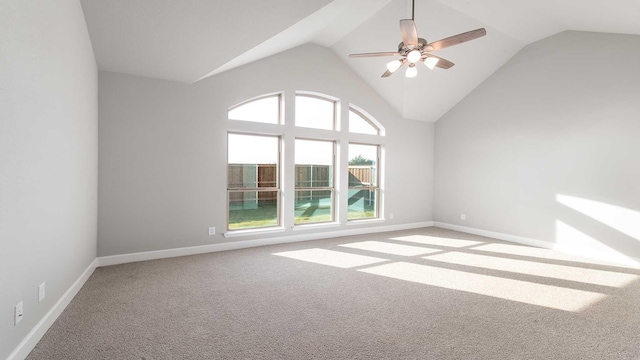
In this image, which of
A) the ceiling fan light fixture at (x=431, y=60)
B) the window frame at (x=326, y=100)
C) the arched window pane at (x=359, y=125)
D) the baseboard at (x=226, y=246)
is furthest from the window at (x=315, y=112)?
the ceiling fan light fixture at (x=431, y=60)

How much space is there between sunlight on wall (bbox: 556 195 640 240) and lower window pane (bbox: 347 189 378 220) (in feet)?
10.6

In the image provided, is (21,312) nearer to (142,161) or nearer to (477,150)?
(142,161)

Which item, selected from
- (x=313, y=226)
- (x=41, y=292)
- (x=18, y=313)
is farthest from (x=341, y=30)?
(x=18, y=313)

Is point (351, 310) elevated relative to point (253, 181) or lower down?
lower down

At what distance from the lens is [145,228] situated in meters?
3.96

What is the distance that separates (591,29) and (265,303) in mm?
5818

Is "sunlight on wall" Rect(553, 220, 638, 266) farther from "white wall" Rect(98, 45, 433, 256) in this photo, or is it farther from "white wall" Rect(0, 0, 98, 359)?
"white wall" Rect(0, 0, 98, 359)

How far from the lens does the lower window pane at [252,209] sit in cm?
473

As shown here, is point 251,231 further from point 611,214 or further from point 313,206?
point 611,214

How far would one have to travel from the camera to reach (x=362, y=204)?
20.2 feet

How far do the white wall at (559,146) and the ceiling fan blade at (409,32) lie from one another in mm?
3307

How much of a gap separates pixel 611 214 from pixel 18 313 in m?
6.56

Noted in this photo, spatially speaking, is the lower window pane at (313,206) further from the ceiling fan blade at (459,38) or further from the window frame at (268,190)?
the ceiling fan blade at (459,38)

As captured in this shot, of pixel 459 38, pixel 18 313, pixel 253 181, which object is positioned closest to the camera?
pixel 18 313
